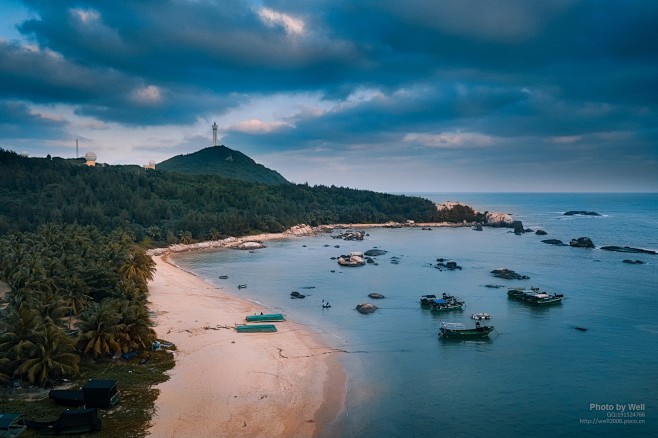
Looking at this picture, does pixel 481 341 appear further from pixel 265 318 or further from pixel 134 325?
pixel 134 325

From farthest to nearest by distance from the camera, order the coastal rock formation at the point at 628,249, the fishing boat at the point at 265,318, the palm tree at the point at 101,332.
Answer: the coastal rock formation at the point at 628,249, the fishing boat at the point at 265,318, the palm tree at the point at 101,332

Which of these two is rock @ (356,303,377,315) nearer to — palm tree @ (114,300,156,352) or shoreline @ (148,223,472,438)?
shoreline @ (148,223,472,438)

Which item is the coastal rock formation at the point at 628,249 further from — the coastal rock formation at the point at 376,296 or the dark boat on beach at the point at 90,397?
the dark boat on beach at the point at 90,397

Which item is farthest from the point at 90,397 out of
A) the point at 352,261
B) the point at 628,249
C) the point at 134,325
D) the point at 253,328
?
the point at 628,249

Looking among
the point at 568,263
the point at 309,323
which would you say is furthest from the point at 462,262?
the point at 309,323

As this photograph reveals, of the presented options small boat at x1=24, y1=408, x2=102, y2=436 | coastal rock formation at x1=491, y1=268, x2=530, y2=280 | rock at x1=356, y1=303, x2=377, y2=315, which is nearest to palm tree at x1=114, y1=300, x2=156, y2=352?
small boat at x1=24, y1=408, x2=102, y2=436

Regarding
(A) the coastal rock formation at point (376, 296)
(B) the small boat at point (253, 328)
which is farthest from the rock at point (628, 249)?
(B) the small boat at point (253, 328)

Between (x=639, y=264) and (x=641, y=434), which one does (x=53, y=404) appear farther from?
(x=639, y=264)
